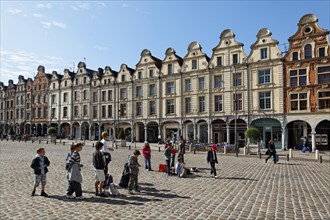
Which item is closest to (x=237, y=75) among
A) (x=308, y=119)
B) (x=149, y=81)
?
(x=308, y=119)

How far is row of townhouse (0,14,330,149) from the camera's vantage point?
95.5 ft

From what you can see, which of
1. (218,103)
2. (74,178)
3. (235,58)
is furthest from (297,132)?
(74,178)

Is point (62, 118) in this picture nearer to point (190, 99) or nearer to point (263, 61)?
point (190, 99)

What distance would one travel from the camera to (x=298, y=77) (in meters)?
29.6

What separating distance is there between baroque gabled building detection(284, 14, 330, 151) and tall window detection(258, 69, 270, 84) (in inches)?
79.7

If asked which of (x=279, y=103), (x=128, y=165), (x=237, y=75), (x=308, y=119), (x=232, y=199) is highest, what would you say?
(x=237, y=75)

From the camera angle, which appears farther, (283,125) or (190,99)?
(190,99)

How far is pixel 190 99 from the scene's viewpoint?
37.2 m

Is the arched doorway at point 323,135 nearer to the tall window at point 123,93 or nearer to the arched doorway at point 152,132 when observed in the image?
the arched doorway at point 152,132

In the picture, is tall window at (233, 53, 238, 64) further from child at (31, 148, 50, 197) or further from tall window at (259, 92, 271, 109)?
child at (31, 148, 50, 197)

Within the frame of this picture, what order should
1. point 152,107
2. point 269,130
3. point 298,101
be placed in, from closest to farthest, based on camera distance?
1. point 298,101
2. point 269,130
3. point 152,107

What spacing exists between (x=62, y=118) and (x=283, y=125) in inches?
1563

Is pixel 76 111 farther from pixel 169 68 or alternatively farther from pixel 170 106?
pixel 169 68

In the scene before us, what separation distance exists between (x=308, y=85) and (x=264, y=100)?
487 centimetres
